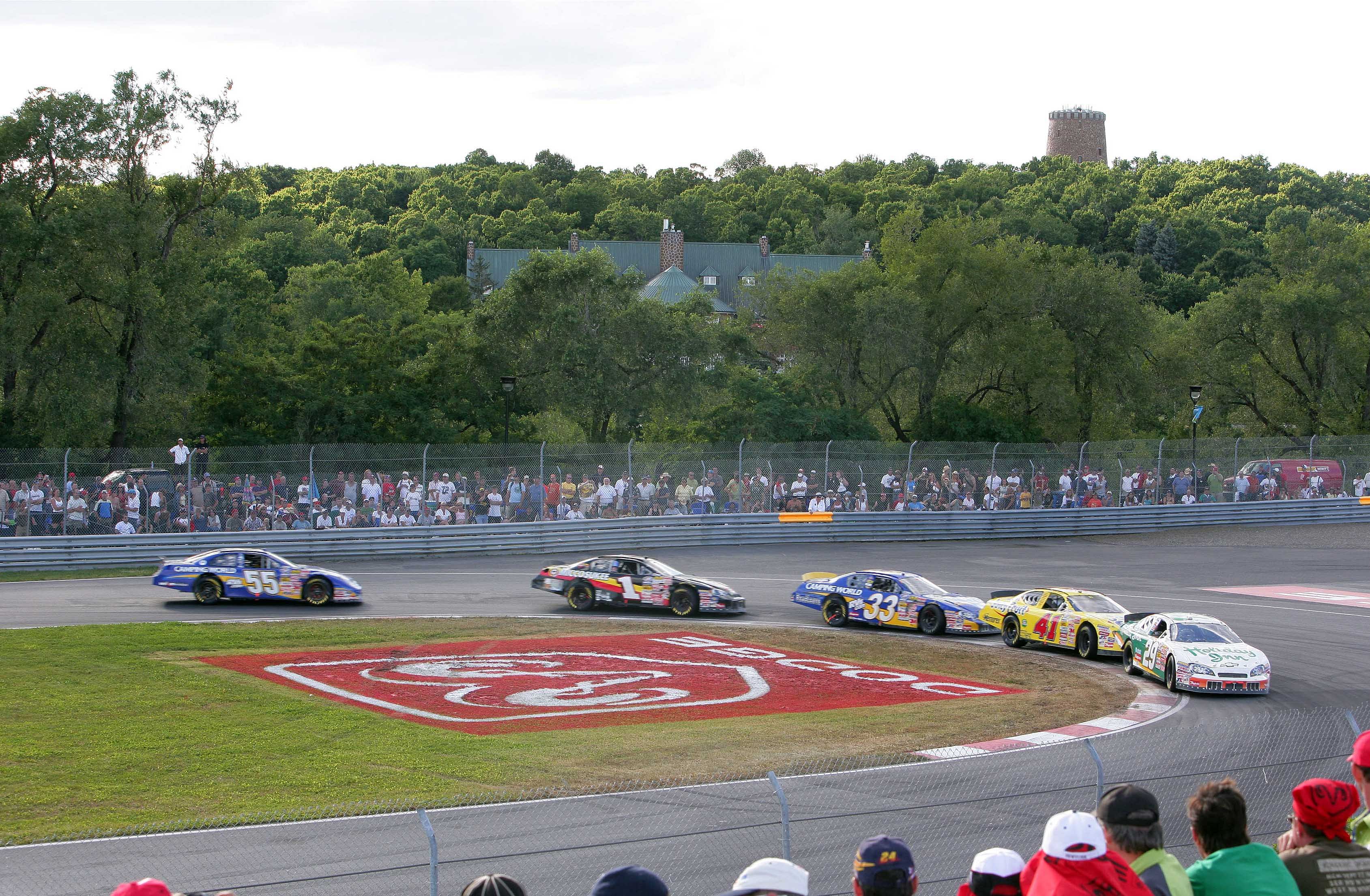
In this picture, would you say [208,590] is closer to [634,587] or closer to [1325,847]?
[634,587]

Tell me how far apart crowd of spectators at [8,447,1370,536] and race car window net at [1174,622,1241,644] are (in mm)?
18624

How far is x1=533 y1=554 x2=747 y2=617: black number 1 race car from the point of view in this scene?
25.4 metres

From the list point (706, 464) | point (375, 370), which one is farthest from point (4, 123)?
point (706, 464)

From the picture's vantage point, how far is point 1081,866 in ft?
14.5

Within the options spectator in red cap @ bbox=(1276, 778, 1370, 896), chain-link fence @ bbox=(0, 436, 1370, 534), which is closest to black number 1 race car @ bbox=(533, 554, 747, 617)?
chain-link fence @ bbox=(0, 436, 1370, 534)

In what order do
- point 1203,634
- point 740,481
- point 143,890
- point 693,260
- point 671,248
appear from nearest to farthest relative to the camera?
point 143,890, point 1203,634, point 740,481, point 671,248, point 693,260

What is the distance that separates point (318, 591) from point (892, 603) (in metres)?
11.9

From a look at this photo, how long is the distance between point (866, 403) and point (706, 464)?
1628 cm

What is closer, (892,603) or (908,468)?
(892,603)

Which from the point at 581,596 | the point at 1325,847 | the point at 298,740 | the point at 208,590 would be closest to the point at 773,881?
the point at 1325,847

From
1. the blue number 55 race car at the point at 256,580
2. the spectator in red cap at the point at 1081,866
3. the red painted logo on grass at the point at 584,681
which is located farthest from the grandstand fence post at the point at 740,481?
the spectator in red cap at the point at 1081,866

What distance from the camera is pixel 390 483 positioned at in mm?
33156

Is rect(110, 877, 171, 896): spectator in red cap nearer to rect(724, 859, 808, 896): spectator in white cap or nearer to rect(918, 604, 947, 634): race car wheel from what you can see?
rect(724, 859, 808, 896): spectator in white cap

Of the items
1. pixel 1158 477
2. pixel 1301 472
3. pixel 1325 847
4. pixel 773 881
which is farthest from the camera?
pixel 1301 472
